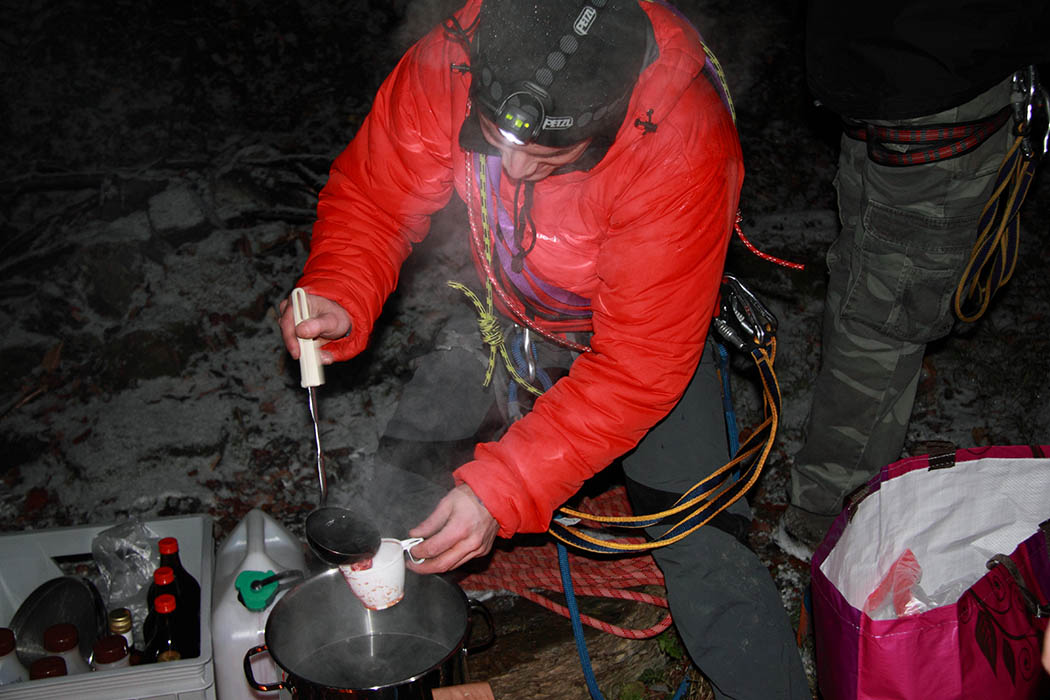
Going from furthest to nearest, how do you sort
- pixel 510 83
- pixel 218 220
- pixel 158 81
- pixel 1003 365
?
pixel 158 81 → pixel 218 220 → pixel 1003 365 → pixel 510 83

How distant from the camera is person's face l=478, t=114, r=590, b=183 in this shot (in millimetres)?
1865

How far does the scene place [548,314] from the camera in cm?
250

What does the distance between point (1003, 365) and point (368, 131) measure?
3.94 metres

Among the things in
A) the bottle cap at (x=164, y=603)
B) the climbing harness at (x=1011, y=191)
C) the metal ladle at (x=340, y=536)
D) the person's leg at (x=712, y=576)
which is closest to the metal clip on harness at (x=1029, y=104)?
the climbing harness at (x=1011, y=191)

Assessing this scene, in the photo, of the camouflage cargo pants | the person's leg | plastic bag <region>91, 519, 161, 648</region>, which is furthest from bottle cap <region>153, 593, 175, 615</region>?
the camouflage cargo pants

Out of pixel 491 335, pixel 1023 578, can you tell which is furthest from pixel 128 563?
pixel 1023 578

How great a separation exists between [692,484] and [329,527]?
112 cm

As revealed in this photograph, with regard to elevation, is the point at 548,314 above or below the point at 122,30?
above

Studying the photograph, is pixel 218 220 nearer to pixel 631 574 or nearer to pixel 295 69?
pixel 295 69

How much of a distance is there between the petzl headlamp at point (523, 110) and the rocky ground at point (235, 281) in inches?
72.7

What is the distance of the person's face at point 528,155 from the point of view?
1865 mm

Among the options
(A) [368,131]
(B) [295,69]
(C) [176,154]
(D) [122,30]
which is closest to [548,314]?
(A) [368,131]

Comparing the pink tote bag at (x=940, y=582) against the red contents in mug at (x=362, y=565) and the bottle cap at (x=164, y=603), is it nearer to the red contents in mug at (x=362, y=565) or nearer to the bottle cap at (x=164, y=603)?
the red contents in mug at (x=362, y=565)

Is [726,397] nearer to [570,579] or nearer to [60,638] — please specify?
[570,579]
